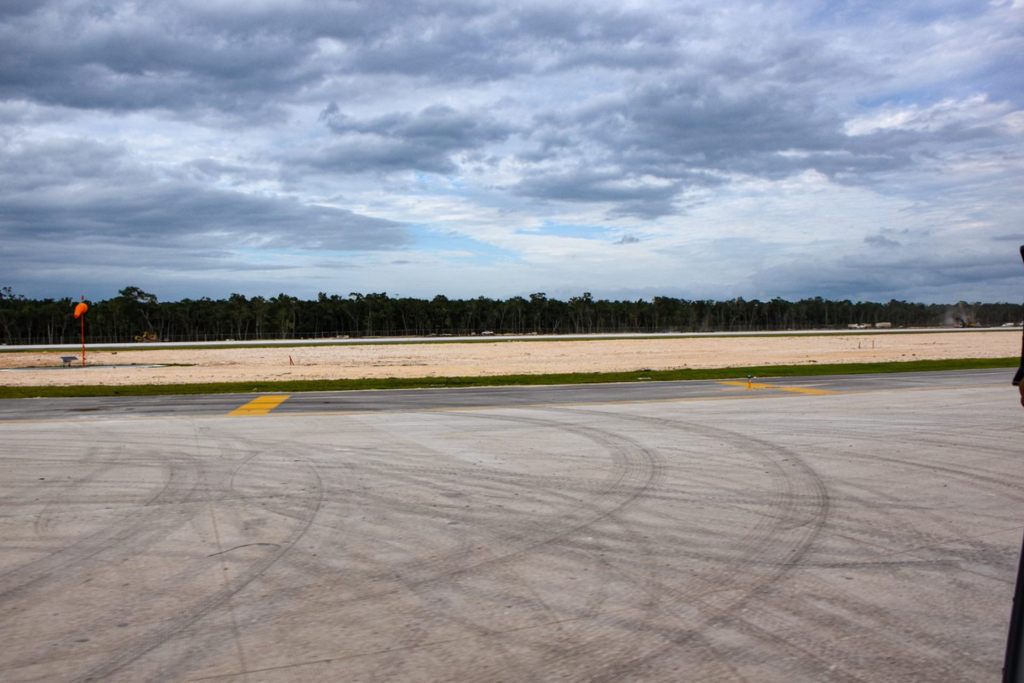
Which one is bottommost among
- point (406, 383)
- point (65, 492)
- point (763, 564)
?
point (406, 383)

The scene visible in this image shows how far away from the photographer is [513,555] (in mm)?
5938

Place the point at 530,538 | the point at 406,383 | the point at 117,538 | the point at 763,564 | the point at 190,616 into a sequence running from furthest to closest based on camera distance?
the point at 406,383
the point at 117,538
the point at 530,538
the point at 763,564
the point at 190,616

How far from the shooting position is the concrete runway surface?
4.20 metres

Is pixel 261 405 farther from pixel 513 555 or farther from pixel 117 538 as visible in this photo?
pixel 513 555

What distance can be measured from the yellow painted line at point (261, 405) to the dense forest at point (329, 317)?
112 meters

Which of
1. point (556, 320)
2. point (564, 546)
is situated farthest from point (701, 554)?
point (556, 320)

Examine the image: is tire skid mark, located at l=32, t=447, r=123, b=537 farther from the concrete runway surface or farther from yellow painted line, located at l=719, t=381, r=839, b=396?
yellow painted line, located at l=719, t=381, r=839, b=396

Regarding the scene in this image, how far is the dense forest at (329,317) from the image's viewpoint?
422ft

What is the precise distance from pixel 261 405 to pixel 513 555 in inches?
556

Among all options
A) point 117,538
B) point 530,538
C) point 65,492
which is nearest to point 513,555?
point 530,538

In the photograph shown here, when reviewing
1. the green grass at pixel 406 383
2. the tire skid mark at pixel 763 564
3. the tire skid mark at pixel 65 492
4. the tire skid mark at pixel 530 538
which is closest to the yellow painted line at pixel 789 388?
the green grass at pixel 406 383

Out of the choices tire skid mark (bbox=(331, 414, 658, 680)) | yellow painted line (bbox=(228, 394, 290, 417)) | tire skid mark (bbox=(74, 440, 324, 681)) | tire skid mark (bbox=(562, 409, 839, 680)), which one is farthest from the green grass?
tire skid mark (bbox=(74, 440, 324, 681))

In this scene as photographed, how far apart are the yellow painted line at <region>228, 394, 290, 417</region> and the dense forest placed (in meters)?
112

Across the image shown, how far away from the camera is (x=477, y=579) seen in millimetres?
5395
